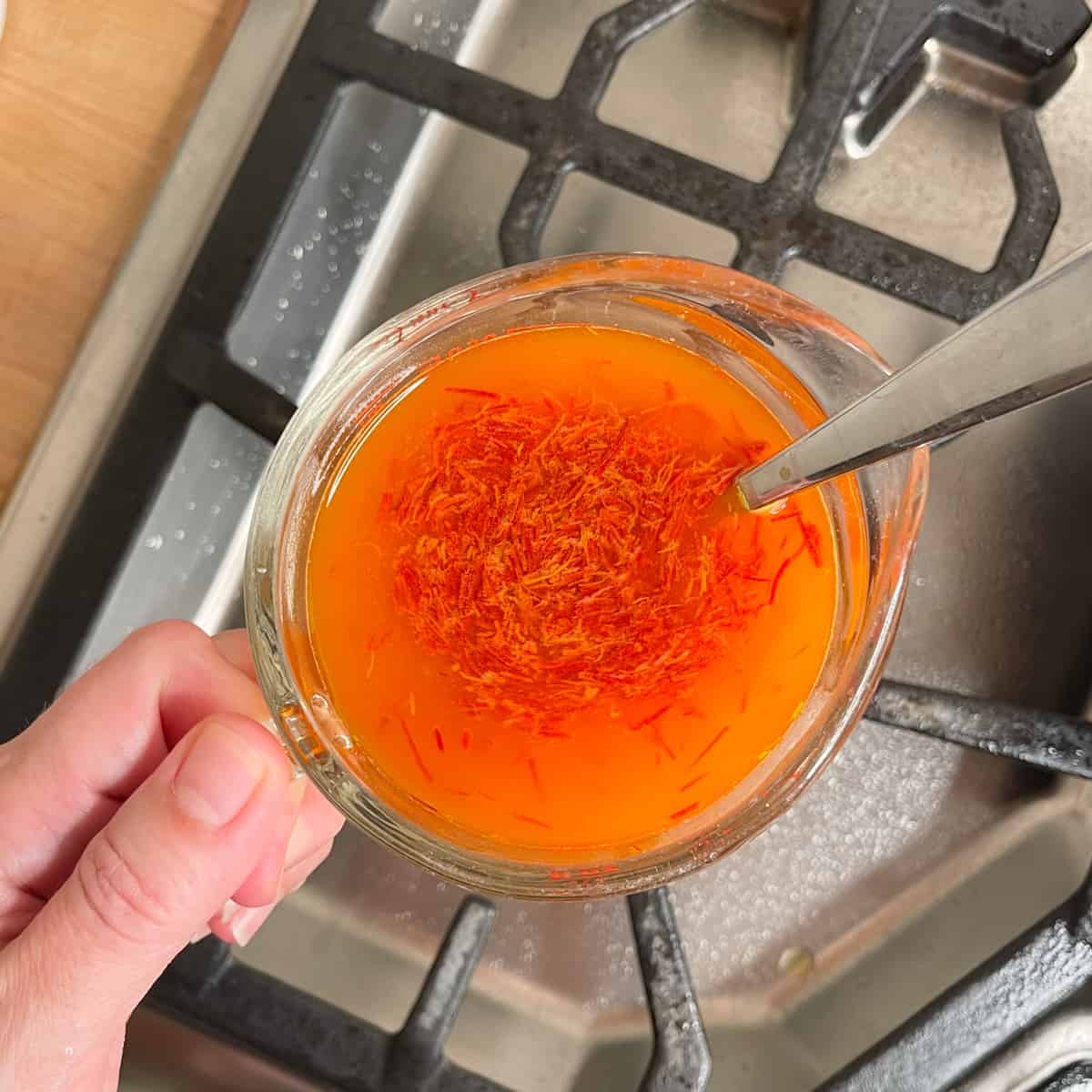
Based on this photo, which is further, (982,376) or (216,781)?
(216,781)

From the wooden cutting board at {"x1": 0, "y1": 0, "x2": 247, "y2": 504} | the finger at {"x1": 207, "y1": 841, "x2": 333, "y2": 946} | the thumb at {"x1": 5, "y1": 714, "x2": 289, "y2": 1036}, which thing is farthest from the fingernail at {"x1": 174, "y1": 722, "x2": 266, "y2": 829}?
the wooden cutting board at {"x1": 0, "y1": 0, "x2": 247, "y2": 504}

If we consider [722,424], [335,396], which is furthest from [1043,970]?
[335,396]

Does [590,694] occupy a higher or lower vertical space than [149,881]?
higher

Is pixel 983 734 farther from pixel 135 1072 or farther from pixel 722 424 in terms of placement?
pixel 135 1072

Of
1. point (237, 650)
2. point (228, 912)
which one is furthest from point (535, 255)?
point (228, 912)

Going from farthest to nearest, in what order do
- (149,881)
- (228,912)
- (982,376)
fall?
1. (228,912)
2. (149,881)
3. (982,376)

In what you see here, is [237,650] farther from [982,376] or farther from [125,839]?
[982,376]

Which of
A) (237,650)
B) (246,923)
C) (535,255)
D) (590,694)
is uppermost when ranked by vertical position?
(535,255)
